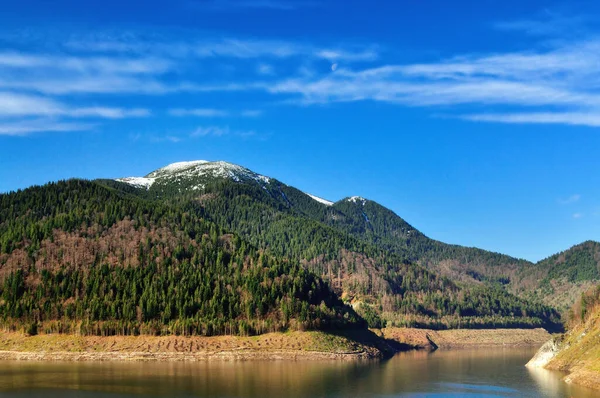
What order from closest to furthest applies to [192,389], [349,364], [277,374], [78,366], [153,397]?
[153,397] < [192,389] < [277,374] < [78,366] < [349,364]

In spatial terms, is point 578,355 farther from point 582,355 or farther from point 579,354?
point 582,355

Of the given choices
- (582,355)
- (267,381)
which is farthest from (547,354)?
(267,381)

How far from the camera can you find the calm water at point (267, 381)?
130 m

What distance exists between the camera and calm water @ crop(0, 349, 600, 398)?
12975 cm

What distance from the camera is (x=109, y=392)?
12812cm

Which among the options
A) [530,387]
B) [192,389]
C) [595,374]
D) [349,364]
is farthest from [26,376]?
[595,374]

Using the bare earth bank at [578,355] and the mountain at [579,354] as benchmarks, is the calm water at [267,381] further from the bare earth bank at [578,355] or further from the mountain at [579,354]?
the mountain at [579,354]

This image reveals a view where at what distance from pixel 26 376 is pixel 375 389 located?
75101 mm

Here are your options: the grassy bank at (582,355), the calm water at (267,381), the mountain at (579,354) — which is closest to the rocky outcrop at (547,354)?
the mountain at (579,354)

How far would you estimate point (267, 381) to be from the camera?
145625 mm

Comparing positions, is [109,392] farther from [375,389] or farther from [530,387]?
[530,387]

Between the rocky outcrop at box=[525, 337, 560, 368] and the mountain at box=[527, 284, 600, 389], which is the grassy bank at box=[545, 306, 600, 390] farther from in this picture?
the rocky outcrop at box=[525, 337, 560, 368]

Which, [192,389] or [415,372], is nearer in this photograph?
[192,389]

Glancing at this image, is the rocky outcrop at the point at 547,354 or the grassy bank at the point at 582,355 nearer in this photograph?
the grassy bank at the point at 582,355
